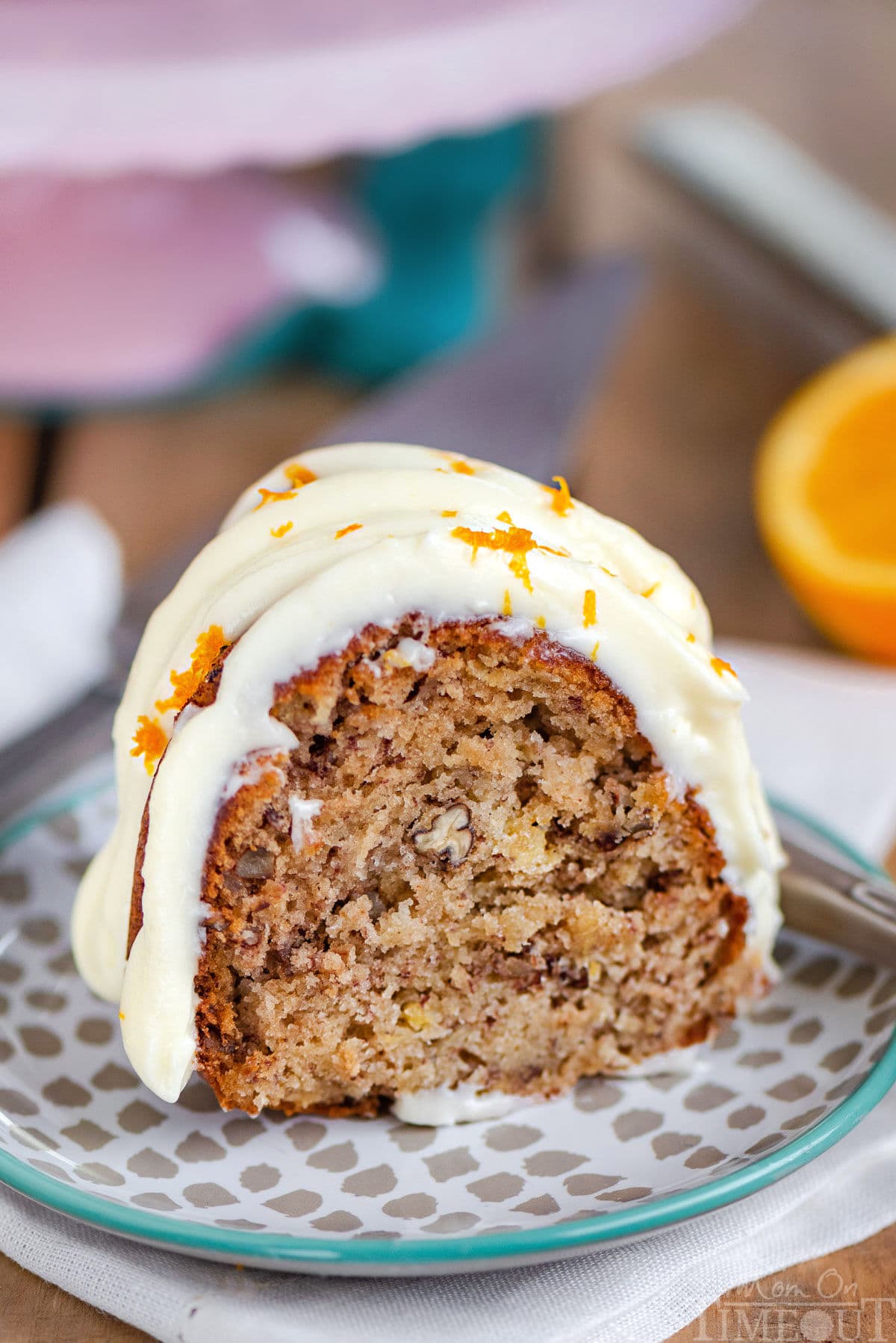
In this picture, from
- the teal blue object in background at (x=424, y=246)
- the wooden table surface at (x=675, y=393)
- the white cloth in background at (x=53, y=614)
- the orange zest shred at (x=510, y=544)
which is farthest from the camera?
the teal blue object in background at (x=424, y=246)

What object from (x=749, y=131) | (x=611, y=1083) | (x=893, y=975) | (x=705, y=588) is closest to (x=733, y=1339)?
(x=611, y=1083)

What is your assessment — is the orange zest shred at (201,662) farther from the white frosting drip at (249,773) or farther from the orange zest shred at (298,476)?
the orange zest shred at (298,476)

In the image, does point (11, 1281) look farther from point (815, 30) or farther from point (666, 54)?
point (815, 30)

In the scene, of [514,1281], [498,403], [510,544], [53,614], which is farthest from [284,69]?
[514,1281]

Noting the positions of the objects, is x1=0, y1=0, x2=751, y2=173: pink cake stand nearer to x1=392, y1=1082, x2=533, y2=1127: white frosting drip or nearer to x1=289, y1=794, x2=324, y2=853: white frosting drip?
x1=289, y1=794, x2=324, y2=853: white frosting drip

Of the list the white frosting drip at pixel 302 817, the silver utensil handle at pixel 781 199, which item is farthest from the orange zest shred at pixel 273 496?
the silver utensil handle at pixel 781 199

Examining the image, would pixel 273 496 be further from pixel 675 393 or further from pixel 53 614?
pixel 675 393
